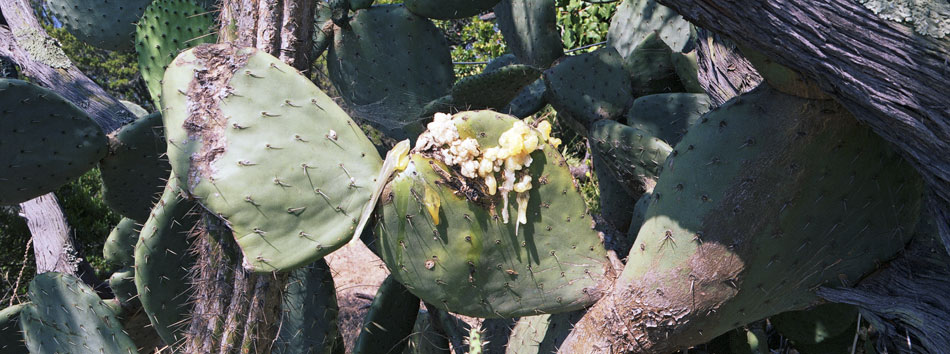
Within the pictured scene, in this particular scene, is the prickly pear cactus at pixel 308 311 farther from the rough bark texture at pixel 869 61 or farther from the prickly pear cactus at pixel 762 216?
the rough bark texture at pixel 869 61

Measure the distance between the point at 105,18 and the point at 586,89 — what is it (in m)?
1.99

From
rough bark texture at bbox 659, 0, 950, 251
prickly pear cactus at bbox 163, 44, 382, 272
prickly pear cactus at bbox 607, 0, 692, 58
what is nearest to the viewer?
rough bark texture at bbox 659, 0, 950, 251

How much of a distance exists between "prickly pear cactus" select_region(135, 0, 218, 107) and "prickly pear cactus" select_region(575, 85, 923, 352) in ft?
5.42

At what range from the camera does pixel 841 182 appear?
1258 millimetres

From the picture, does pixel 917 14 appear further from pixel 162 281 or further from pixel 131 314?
pixel 131 314

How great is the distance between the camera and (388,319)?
228cm

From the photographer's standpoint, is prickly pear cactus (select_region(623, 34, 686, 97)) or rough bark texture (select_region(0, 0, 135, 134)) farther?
rough bark texture (select_region(0, 0, 135, 134))

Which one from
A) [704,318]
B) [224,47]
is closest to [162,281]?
[224,47]

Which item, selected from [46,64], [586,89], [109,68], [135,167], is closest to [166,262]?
[135,167]

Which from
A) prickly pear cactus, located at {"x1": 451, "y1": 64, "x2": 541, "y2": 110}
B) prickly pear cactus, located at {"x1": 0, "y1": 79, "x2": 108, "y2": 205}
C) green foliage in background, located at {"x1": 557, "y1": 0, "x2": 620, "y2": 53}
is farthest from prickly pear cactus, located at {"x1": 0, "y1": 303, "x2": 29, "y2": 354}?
green foliage in background, located at {"x1": 557, "y1": 0, "x2": 620, "y2": 53}

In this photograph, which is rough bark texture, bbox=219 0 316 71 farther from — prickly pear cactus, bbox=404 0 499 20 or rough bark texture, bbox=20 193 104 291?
rough bark texture, bbox=20 193 104 291

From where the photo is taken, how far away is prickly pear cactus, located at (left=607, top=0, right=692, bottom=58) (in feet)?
9.93

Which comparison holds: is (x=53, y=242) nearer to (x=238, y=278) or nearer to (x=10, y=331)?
(x=10, y=331)

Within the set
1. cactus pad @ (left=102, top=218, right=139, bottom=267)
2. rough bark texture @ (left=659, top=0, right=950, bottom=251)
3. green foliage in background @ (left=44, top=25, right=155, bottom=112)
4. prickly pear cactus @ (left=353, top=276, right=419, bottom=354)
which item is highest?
rough bark texture @ (left=659, top=0, right=950, bottom=251)
